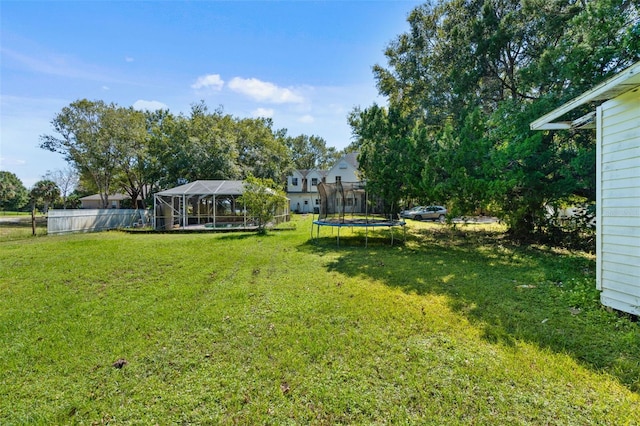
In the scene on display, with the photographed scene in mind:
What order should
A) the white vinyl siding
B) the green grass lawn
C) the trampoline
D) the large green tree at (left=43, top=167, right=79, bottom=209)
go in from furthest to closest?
the large green tree at (left=43, top=167, right=79, bottom=209)
the trampoline
the white vinyl siding
the green grass lawn

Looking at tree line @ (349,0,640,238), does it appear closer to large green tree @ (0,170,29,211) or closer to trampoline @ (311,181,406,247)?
trampoline @ (311,181,406,247)

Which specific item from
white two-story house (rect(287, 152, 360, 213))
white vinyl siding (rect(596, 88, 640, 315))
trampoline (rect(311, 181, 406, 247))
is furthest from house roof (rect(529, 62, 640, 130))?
white two-story house (rect(287, 152, 360, 213))

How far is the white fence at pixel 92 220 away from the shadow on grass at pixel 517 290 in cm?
1408

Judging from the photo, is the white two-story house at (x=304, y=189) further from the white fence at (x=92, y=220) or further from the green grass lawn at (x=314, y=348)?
the green grass lawn at (x=314, y=348)

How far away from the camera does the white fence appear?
13848 mm

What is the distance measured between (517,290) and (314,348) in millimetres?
4072

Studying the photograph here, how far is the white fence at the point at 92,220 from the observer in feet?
45.4

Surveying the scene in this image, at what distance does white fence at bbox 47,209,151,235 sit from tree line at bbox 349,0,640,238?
15.8 metres

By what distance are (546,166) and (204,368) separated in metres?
9.99

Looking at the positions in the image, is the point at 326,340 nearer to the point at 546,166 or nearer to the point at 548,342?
the point at 548,342

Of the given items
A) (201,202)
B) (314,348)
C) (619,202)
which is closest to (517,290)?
(619,202)

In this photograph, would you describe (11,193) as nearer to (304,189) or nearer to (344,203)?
(304,189)

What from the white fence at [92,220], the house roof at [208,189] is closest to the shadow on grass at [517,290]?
the house roof at [208,189]

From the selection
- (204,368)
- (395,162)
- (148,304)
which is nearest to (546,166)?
(395,162)
